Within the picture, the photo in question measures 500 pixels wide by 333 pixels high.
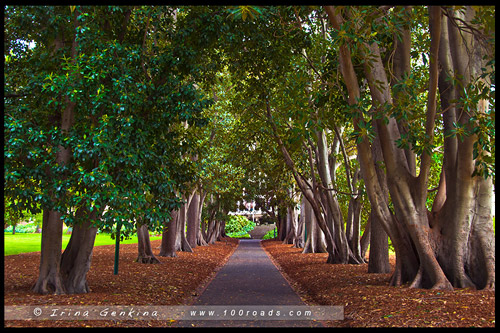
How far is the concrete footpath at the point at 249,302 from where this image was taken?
7352 mm

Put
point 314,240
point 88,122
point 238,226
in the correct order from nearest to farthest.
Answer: point 88,122 < point 314,240 < point 238,226

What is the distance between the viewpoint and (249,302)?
9516mm

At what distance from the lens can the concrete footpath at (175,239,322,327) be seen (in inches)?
289

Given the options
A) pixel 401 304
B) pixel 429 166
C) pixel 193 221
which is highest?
pixel 429 166

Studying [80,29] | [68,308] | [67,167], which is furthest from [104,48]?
[68,308]

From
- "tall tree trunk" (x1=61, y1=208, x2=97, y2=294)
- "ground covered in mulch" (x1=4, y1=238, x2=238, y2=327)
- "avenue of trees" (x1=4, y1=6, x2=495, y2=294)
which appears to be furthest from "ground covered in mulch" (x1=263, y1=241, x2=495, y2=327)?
"tall tree trunk" (x1=61, y1=208, x2=97, y2=294)

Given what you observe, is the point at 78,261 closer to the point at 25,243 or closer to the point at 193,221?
the point at 193,221

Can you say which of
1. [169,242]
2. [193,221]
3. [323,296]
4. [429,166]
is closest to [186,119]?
[323,296]

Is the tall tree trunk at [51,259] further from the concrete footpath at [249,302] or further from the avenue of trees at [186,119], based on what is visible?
the concrete footpath at [249,302]

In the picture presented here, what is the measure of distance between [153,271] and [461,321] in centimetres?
979

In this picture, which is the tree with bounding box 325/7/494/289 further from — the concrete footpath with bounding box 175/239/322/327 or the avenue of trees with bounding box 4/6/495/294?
the concrete footpath with bounding box 175/239/322/327

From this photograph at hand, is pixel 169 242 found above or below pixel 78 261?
below

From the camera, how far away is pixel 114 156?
827cm

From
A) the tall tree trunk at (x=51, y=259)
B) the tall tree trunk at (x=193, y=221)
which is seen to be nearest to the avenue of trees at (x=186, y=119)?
the tall tree trunk at (x=51, y=259)
